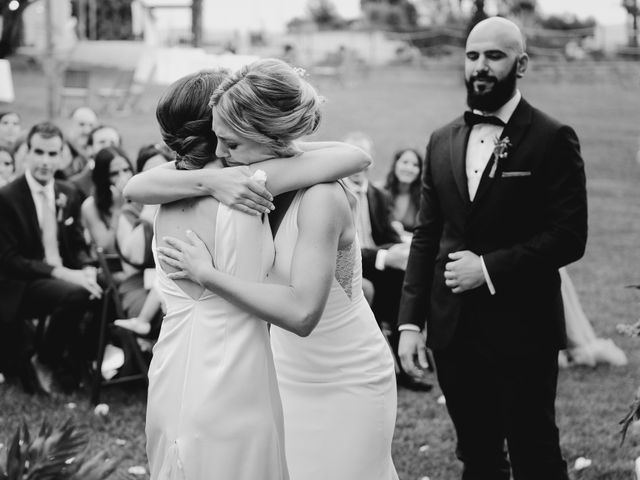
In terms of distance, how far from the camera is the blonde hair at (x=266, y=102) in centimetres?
254

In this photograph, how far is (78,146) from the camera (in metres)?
9.91

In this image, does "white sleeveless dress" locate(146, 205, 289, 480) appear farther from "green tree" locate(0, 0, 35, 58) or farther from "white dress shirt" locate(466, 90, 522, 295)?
"green tree" locate(0, 0, 35, 58)

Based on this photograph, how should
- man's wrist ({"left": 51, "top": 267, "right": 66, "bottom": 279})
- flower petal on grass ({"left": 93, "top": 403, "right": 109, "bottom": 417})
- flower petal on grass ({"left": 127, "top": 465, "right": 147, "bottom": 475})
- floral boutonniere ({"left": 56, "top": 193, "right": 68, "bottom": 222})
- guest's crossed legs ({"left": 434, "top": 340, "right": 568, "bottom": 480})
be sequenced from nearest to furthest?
1. guest's crossed legs ({"left": 434, "top": 340, "right": 568, "bottom": 480})
2. flower petal on grass ({"left": 127, "top": 465, "right": 147, "bottom": 475})
3. flower petal on grass ({"left": 93, "top": 403, "right": 109, "bottom": 417})
4. man's wrist ({"left": 51, "top": 267, "right": 66, "bottom": 279})
5. floral boutonniere ({"left": 56, "top": 193, "right": 68, "bottom": 222})

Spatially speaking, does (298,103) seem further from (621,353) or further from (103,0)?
(103,0)

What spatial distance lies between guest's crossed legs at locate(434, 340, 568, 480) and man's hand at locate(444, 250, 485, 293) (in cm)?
26

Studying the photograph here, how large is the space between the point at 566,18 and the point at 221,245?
7133 centimetres

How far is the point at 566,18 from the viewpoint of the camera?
69.2 metres

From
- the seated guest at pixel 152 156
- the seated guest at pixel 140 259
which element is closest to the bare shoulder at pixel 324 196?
the seated guest at pixel 140 259

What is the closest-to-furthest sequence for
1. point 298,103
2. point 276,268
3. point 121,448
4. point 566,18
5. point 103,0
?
point 298,103 < point 276,268 < point 121,448 < point 103,0 < point 566,18

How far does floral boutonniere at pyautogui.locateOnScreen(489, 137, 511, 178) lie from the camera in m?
3.46

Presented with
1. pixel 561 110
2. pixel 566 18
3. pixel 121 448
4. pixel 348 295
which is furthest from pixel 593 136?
pixel 566 18

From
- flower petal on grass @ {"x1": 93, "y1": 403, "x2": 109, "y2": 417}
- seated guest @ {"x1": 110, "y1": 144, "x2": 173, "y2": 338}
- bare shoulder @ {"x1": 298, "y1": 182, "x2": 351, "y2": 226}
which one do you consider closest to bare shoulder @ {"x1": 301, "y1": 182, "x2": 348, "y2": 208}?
bare shoulder @ {"x1": 298, "y1": 182, "x2": 351, "y2": 226}

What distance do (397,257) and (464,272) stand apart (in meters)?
3.30

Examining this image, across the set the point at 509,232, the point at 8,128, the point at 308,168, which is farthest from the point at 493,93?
the point at 8,128
